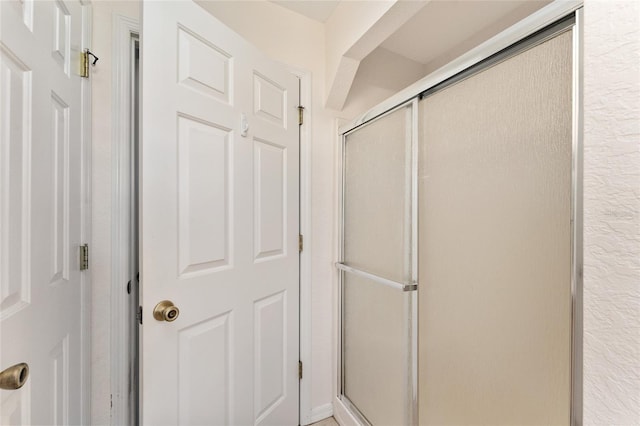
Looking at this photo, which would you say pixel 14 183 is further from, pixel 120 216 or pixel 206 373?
pixel 206 373

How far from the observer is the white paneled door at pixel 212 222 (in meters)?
0.94

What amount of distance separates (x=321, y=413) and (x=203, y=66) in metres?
1.98

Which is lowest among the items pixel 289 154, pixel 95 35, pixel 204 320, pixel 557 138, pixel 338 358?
pixel 338 358

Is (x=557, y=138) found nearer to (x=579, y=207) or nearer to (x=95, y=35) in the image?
(x=579, y=207)

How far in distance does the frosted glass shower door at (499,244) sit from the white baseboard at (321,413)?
2.52ft

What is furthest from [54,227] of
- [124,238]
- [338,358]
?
[338,358]

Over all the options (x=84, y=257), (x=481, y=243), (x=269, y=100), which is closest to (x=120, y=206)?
(x=84, y=257)

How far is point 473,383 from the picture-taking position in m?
0.96

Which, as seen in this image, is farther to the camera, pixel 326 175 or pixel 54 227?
pixel 326 175

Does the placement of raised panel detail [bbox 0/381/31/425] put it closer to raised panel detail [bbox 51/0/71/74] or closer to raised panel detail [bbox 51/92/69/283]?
raised panel detail [bbox 51/92/69/283]

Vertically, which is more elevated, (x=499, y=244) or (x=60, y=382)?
(x=499, y=244)

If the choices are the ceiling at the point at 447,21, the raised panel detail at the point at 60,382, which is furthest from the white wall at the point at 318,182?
the raised panel detail at the point at 60,382

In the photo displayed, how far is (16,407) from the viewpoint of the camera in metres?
0.63

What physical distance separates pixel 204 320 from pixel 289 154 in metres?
0.91
